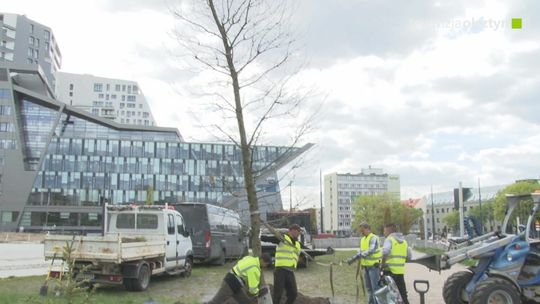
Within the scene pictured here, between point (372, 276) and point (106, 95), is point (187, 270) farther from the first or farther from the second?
point (106, 95)

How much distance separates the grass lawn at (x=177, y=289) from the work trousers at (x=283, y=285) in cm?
253

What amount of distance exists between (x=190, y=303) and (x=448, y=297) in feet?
16.6

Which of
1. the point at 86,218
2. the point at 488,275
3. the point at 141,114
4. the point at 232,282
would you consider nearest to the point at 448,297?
the point at 488,275

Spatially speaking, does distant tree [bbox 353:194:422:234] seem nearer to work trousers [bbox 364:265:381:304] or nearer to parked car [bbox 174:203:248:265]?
parked car [bbox 174:203:248:265]

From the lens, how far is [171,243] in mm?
15508

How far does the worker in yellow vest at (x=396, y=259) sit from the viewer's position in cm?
958

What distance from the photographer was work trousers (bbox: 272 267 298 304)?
873cm

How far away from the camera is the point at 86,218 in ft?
302

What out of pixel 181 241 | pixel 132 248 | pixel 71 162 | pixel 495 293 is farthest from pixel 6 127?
pixel 495 293

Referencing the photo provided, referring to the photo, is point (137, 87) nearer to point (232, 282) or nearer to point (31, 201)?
point (31, 201)

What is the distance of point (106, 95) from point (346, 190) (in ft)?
266

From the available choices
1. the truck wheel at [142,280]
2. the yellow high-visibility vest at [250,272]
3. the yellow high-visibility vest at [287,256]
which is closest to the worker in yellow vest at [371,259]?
the yellow high-visibility vest at [287,256]

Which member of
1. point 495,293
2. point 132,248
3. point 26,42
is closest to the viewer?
point 495,293

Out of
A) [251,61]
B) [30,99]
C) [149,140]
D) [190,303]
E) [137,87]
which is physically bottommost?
[190,303]
